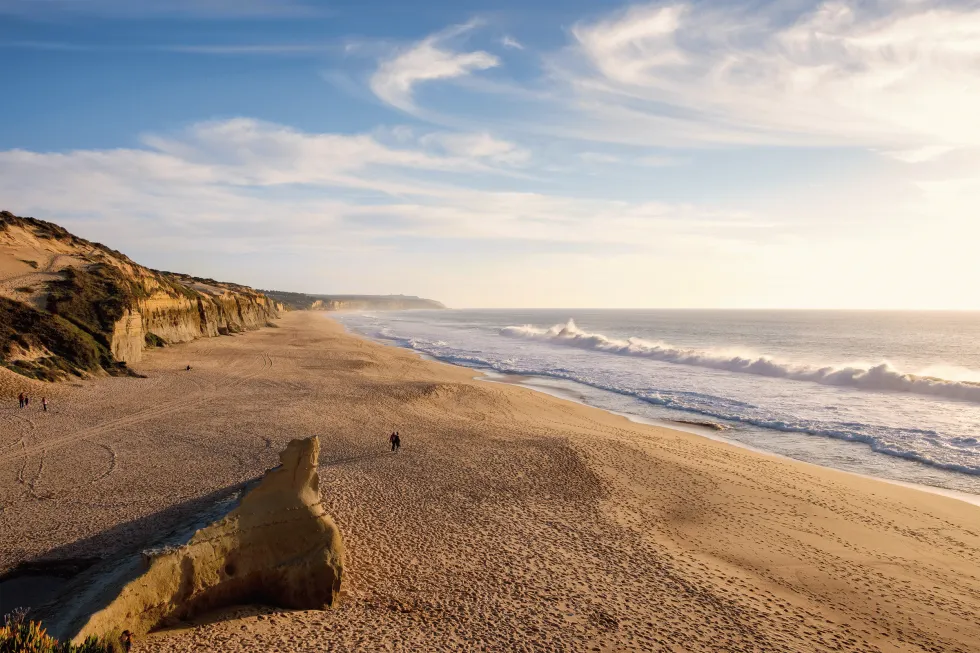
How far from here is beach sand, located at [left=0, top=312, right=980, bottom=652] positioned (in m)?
9.38

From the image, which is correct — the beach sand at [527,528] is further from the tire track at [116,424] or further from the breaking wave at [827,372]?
the breaking wave at [827,372]

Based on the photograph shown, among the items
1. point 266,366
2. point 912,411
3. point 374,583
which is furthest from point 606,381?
point 374,583

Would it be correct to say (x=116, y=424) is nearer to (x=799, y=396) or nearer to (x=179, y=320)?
(x=179, y=320)

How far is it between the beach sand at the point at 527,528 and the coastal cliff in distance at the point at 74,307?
546 cm

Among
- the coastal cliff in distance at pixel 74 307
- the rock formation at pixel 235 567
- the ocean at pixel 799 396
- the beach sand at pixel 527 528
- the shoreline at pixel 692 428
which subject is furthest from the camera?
the coastal cliff in distance at pixel 74 307

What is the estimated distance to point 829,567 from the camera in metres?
12.0

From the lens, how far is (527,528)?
13398 millimetres

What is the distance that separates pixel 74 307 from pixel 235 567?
104ft

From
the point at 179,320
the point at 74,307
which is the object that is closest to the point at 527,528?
the point at 74,307

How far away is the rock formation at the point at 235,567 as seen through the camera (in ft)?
26.6

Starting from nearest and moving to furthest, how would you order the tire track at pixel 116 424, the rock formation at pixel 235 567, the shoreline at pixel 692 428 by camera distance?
the rock formation at pixel 235 567 < the tire track at pixel 116 424 < the shoreline at pixel 692 428

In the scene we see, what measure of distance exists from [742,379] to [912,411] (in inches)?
514

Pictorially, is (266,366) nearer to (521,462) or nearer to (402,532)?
(521,462)

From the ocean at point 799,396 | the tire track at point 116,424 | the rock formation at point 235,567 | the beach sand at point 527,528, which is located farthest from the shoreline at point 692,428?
the rock formation at point 235,567
